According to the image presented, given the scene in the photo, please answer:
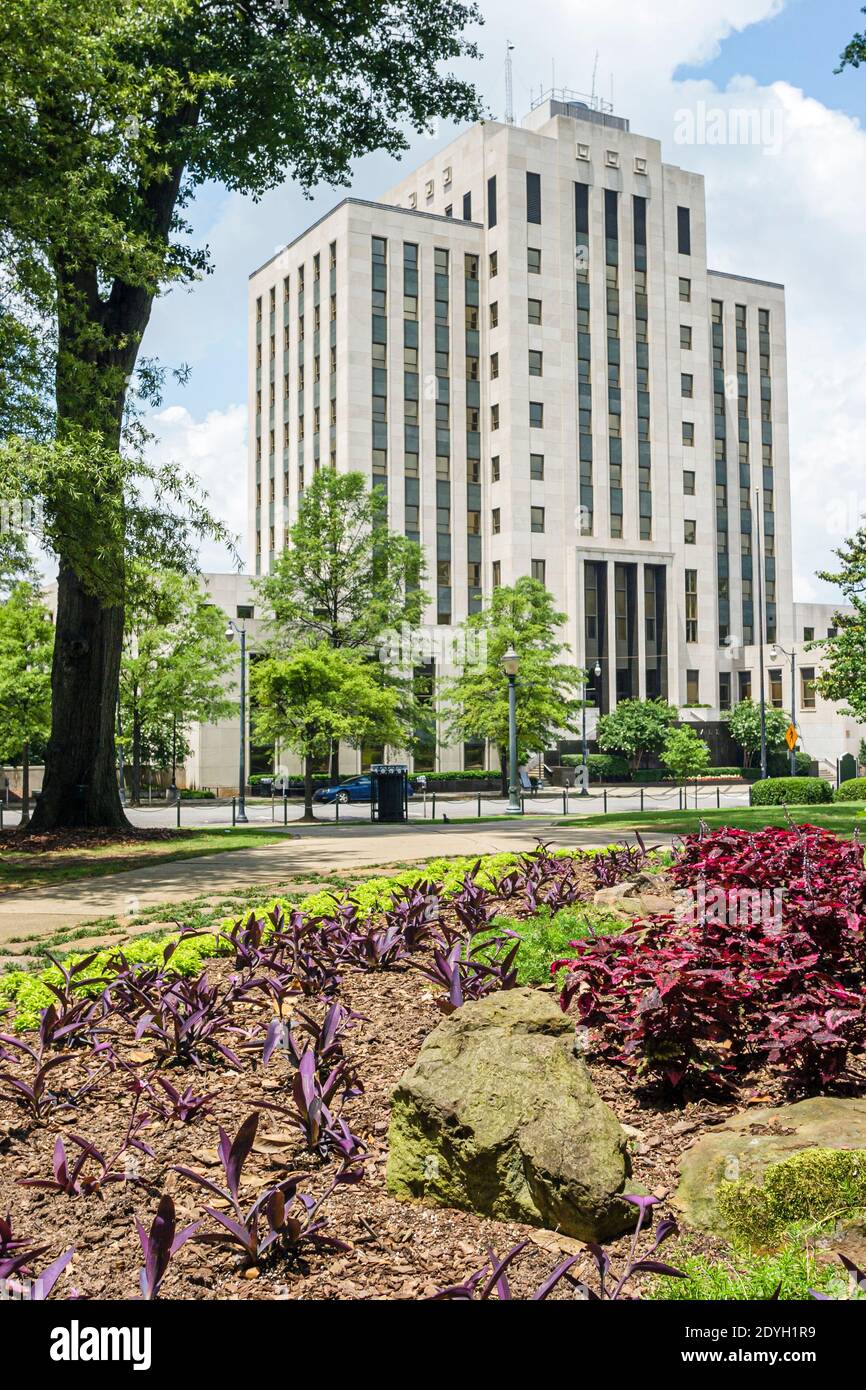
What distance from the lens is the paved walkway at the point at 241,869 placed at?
34.2 ft

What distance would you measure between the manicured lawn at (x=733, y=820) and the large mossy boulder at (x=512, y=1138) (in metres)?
12.7

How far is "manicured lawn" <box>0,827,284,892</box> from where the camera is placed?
13.8m

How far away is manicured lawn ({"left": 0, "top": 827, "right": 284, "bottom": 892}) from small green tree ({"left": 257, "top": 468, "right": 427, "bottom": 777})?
25.2 m

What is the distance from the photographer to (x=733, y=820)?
1933 cm

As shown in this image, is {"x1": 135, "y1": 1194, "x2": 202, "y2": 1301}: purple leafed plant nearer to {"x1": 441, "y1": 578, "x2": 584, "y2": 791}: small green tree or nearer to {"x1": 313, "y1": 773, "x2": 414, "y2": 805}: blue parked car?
{"x1": 441, "y1": 578, "x2": 584, "y2": 791}: small green tree

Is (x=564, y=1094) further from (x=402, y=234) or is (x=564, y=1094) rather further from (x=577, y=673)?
(x=402, y=234)

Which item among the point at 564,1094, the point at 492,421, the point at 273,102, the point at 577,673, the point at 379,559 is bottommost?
the point at 564,1094

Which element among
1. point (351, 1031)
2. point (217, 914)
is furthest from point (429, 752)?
point (351, 1031)

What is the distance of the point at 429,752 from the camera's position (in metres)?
64.3

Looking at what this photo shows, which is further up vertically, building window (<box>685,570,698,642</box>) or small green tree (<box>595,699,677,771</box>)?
building window (<box>685,570,698,642</box>)

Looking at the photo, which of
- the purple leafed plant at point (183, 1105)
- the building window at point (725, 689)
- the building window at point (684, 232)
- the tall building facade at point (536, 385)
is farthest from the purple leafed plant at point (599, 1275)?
the building window at point (684, 232)

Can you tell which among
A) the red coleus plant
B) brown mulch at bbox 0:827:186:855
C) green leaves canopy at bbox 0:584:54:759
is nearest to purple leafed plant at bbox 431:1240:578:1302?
the red coleus plant
